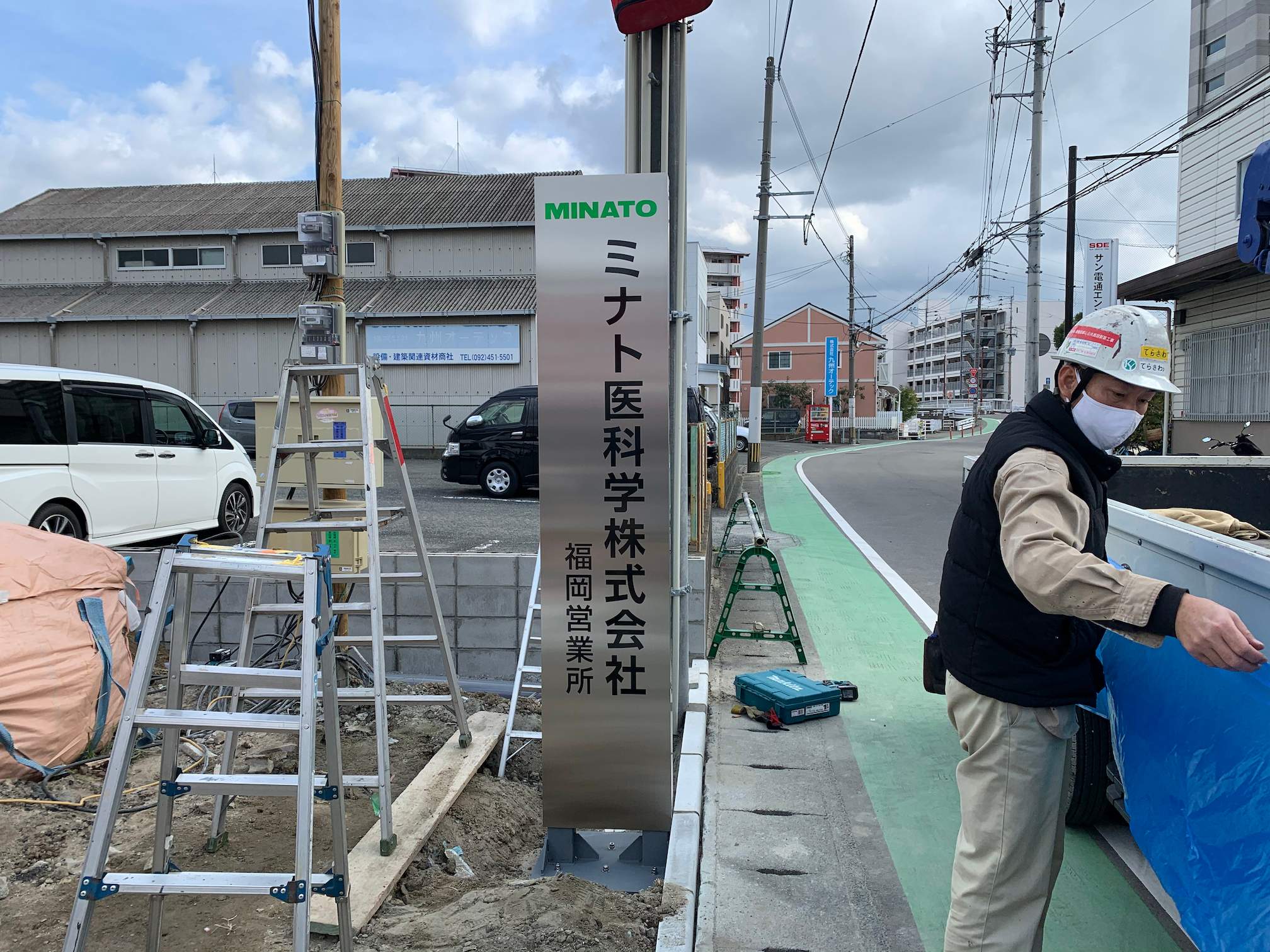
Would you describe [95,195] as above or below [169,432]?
above

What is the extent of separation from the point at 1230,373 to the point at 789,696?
14.1 metres

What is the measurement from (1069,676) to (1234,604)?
53 cm

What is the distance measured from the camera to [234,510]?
33.8 feet

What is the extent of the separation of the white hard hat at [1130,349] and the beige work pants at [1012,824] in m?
0.83

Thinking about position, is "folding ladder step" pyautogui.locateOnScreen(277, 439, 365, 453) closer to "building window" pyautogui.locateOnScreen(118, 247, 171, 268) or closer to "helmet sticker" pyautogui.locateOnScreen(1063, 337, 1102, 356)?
"helmet sticker" pyautogui.locateOnScreen(1063, 337, 1102, 356)

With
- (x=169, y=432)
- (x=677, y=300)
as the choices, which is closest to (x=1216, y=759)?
Answer: (x=677, y=300)

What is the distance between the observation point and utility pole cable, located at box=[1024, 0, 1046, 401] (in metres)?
16.8

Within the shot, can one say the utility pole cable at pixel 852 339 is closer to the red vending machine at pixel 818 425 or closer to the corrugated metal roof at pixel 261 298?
the red vending machine at pixel 818 425

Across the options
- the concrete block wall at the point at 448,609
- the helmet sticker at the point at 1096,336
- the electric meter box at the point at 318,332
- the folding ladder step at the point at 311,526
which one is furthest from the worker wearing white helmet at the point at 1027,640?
the electric meter box at the point at 318,332

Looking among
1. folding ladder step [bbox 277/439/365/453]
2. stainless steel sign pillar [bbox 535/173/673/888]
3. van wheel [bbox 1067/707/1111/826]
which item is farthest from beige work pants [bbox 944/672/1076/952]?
folding ladder step [bbox 277/439/365/453]

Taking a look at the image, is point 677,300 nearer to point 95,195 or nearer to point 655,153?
point 655,153

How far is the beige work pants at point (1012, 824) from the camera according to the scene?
2.21m

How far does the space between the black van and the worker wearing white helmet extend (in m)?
11.4

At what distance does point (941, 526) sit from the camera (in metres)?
12.6
